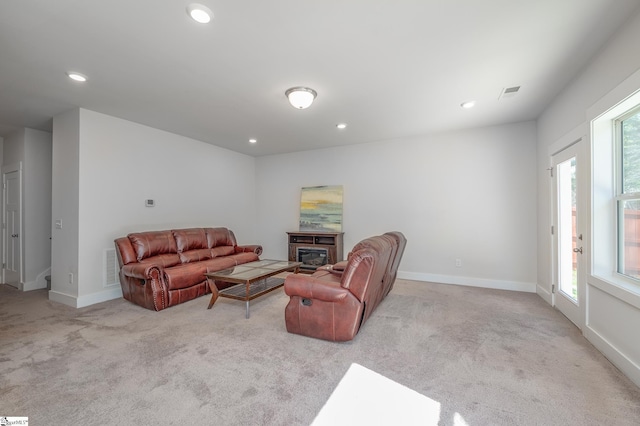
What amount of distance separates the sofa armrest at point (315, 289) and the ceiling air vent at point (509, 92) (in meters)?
2.95

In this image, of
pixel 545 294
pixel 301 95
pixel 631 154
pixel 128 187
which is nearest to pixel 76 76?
pixel 128 187

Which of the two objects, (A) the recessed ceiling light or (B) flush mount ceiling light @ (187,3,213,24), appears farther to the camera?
(A) the recessed ceiling light

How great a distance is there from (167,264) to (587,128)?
5171 mm

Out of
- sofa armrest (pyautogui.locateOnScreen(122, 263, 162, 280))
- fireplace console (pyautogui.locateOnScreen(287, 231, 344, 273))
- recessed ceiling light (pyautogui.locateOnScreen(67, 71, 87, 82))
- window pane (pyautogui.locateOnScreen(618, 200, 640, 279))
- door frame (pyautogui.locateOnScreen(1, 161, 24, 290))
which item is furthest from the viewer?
fireplace console (pyautogui.locateOnScreen(287, 231, 344, 273))

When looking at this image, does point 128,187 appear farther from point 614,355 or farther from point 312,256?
point 614,355

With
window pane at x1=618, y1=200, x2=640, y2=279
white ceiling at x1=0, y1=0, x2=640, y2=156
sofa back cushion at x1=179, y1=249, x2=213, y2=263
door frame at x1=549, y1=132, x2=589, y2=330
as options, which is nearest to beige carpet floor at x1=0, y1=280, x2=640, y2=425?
door frame at x1=549, y1=132, x2=589, y2=330

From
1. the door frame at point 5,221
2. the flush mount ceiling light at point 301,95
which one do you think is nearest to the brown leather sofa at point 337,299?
the flush mount ceiling light at point 301,95

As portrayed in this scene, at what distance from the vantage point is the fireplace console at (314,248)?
5.46 m

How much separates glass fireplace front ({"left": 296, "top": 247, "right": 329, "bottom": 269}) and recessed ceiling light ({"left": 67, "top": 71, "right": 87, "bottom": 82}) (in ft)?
13.6

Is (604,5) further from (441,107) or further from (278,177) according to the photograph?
(278,177)

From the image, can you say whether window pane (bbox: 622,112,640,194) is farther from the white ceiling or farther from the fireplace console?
the fireplace console

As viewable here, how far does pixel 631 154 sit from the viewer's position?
226 cm

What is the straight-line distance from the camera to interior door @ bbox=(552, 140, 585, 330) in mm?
3088

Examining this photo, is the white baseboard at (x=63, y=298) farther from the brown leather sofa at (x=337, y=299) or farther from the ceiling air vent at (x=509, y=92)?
the ceiling air vent at (x=509, y=92)
